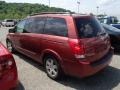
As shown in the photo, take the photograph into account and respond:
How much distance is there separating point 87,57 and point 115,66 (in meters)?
2.31

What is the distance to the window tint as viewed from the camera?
6355 millimetres

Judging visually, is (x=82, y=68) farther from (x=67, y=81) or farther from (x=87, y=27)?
(x=87, y=27)

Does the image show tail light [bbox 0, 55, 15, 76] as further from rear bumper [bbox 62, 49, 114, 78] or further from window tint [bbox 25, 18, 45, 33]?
window tint [bbox 25, 18, 45, 33]

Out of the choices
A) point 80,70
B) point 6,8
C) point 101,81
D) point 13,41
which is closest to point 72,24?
point 80,70

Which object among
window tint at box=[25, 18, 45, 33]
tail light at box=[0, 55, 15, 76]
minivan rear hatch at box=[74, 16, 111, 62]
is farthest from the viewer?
window tint at box=[25, 18, 45, 33]

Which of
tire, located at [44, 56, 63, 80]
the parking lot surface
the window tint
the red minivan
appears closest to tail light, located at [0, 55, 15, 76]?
the parking lot surface

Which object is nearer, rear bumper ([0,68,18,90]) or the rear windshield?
rear bumper ([0,68,18,90])

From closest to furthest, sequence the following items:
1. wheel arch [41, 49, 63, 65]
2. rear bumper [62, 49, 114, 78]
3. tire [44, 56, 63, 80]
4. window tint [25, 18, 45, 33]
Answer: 1. rear bumper [62, 49, 114, 78]
2. wheel arch [41, 49, 63, 65]
3. tire [44, 56, 63, 80]
4. window tint [25, 18, 45, 33]

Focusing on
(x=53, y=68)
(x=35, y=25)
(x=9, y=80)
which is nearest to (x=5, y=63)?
(x=9, y=80)

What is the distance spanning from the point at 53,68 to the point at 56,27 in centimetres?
111

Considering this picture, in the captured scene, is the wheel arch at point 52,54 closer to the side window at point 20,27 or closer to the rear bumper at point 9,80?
the rear bumper at point 9,80

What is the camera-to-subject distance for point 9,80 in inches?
153

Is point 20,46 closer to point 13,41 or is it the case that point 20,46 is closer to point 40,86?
point 13,41

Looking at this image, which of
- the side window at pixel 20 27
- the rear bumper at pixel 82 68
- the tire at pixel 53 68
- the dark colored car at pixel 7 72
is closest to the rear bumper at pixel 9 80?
the dark colored car at pixel 7 72
